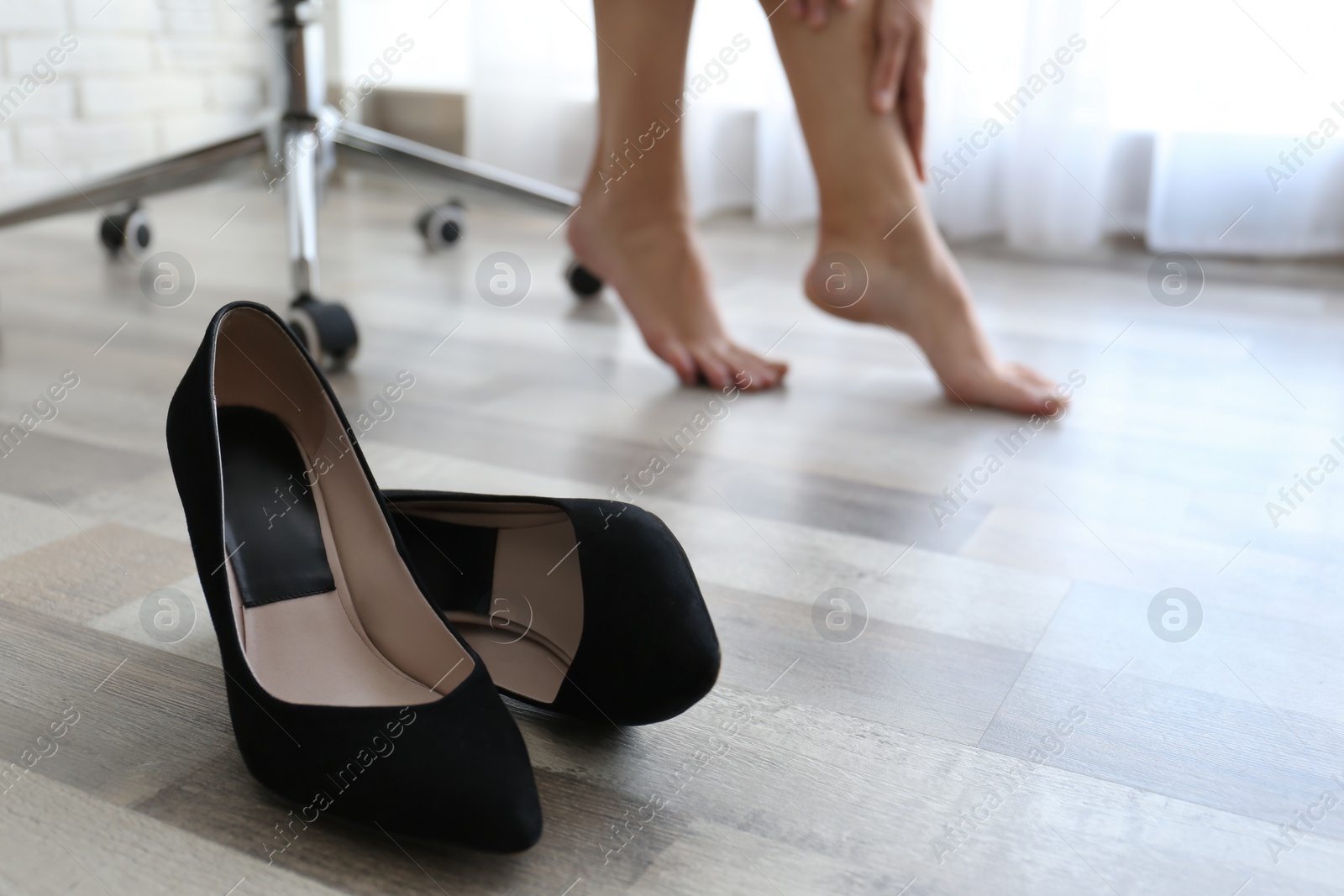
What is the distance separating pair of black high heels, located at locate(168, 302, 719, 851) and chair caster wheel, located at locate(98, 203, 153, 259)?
1.19 meters

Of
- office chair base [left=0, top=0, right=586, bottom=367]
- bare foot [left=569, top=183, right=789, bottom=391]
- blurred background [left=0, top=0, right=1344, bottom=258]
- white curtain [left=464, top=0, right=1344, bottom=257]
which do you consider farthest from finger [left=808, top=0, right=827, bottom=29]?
white curtain [left=464, top=0, right=1344, bottom=257]

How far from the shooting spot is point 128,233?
1.67 metres

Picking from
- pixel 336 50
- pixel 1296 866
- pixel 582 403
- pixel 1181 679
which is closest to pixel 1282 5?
pixel 582 403

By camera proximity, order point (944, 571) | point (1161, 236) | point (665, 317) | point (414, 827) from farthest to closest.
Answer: point (1161, 236) → point (665, 317) → point (944, 571) → point (414, 827)

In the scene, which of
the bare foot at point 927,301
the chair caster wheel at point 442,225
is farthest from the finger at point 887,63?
the chair caster wheel at point 442,225

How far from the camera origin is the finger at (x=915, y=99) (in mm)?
1106

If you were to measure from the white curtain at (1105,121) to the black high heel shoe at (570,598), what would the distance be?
1367mm

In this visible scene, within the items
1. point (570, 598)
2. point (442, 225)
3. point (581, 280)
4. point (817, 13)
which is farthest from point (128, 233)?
point (570, 598)

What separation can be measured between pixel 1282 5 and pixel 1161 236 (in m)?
0.36

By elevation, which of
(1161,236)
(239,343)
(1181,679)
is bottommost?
(1161,236)

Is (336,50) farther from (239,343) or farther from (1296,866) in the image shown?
(1296,866)

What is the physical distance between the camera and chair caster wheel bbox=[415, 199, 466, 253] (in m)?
1.84

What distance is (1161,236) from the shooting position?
6.06 ft

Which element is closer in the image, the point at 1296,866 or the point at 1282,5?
the point at 1296,866
